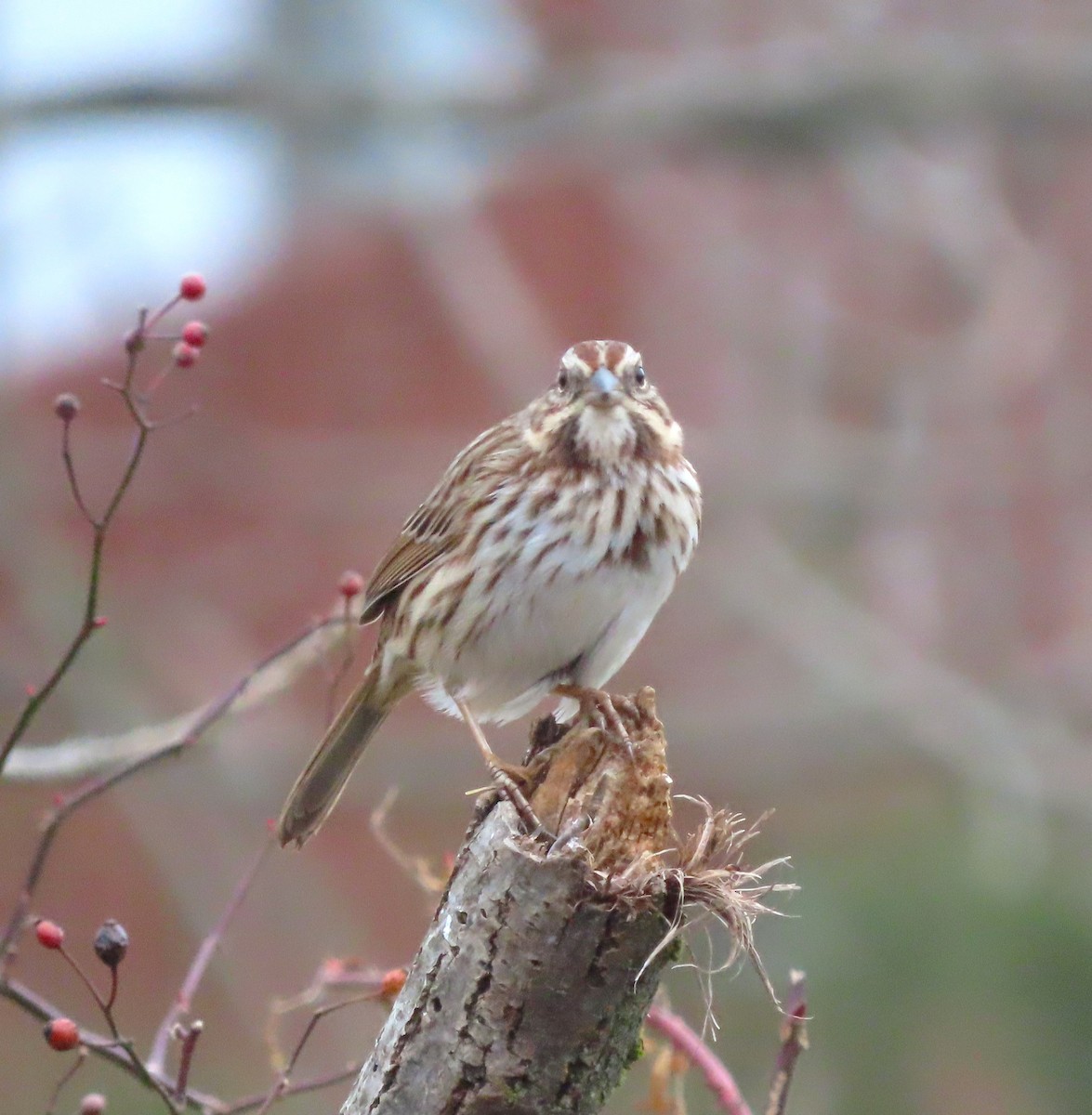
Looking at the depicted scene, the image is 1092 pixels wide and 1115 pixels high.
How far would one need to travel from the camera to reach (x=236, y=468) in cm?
970

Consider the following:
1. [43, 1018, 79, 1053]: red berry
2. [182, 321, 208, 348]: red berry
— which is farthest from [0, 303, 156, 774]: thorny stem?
[43, 1018, 79, 1053]: red berry

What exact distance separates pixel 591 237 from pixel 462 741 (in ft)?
20.9

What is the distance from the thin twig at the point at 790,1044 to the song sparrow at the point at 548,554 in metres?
1.02

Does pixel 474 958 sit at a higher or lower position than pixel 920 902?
lower

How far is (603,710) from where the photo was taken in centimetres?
316

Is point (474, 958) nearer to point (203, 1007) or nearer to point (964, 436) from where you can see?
point (964, 436)

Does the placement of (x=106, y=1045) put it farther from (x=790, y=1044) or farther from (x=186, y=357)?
(x=186, y=357)

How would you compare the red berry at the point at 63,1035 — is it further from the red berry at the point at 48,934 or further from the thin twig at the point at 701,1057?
the thin twig at the point at 701,1057

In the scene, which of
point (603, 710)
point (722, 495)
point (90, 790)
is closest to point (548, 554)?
point (603, 710)

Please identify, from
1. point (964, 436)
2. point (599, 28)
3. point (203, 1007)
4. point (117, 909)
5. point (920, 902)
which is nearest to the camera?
point (920, 902)

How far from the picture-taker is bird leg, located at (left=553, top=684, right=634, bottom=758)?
2963mm

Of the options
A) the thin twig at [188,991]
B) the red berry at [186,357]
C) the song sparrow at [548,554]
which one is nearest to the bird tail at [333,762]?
the song sparrow at [548,554]

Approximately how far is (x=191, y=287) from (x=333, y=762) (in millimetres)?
1400

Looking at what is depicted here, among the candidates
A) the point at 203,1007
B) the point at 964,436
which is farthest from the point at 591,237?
the point at 203,1007
